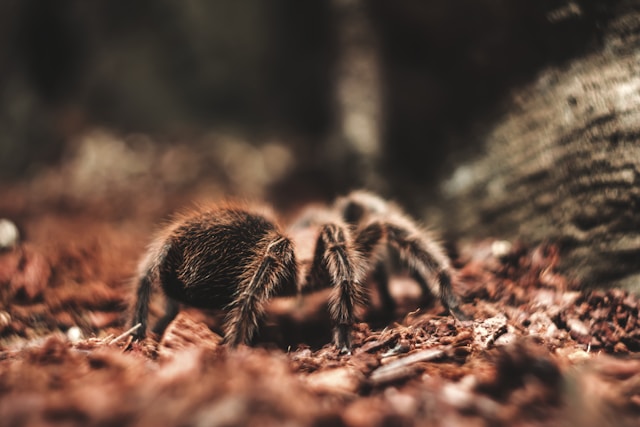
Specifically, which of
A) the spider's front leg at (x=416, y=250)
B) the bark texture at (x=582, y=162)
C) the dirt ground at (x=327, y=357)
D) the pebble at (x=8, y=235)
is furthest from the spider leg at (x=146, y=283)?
the bark texture at (x=582, y=162)

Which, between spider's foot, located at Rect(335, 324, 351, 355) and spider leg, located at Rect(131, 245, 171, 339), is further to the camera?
spider leg, located at Rect(131, 245, 171, 339)

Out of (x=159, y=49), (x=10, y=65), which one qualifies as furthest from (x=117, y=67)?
(x=10, y=65)

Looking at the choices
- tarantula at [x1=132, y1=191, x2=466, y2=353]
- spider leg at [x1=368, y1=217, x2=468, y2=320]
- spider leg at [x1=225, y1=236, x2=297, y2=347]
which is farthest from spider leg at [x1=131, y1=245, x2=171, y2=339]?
spider leg at [x1=368, y1=217, x2=468, y2=320]

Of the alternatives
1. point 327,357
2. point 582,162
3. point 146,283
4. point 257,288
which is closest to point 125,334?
point 146,283

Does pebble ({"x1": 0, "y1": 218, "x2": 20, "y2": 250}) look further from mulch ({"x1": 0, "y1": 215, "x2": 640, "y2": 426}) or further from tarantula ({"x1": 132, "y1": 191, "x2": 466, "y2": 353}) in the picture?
tarantula ({"x1": 132, "y1": 191, "x2": 466, "y2": 353})

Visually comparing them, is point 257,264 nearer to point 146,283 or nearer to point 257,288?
point 257,288

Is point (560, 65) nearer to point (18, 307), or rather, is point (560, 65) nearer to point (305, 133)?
point (18, 307)

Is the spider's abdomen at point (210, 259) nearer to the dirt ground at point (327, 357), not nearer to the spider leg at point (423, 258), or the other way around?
the dirt ground at point (327, 357)
